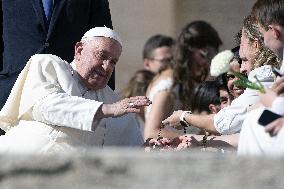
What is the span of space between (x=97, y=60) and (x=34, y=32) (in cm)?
106

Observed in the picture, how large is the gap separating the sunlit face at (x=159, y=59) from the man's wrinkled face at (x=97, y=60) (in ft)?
12.2

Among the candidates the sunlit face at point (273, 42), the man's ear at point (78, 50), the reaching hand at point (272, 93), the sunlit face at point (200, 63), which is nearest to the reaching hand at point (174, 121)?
the man's ear at point (78, 50)

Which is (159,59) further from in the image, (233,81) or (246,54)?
(246,54)

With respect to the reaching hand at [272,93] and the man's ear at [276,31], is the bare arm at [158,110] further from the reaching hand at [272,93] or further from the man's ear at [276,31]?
the reaching hand at [272,93]

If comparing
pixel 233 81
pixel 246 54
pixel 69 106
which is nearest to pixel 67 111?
pixel 69 106

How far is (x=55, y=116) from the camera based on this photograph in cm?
607

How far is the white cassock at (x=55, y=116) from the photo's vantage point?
19.8 ft

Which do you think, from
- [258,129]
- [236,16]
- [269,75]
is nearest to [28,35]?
[269,75]

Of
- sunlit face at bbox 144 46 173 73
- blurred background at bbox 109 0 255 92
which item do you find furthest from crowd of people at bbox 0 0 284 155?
blurred background at bbox 109 0 255 92

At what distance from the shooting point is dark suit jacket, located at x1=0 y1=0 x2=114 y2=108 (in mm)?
7125

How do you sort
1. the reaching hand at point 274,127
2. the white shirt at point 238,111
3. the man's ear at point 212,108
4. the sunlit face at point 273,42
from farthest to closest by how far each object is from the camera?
the man's ear at point 212,108
the white shirt at point 238,111
the sunlit face at point 273,42
the reaching hand at point 274,127

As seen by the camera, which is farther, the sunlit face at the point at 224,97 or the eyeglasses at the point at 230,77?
the sunlit face at the point at 224,97

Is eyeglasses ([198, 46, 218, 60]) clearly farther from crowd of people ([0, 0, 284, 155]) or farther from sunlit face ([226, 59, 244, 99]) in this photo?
crowd of people ([0, 0, 284, 155])

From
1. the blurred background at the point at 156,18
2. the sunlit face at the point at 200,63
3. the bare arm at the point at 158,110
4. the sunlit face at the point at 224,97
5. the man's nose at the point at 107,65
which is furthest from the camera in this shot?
the blurred background at the point at 156,18
